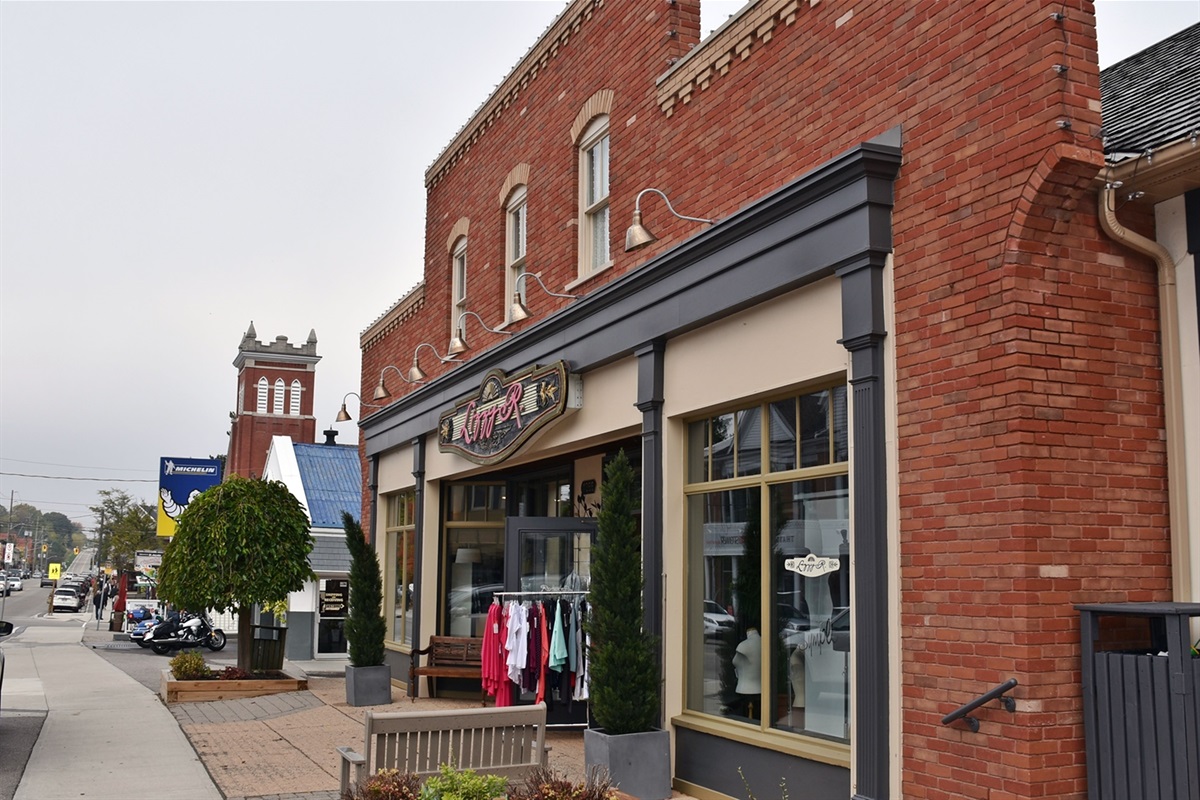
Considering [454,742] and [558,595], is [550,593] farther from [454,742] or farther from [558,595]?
[454,742]

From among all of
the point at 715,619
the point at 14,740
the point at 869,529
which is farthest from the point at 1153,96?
the point at 14,740

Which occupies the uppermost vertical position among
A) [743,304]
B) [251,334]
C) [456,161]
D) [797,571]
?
[251,334]

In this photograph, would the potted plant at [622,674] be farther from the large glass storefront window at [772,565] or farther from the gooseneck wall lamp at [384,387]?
the gooseneck wall lamp at [384,387]

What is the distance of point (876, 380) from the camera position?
7680mm

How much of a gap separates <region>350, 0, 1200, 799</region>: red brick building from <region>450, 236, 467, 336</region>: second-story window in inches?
194

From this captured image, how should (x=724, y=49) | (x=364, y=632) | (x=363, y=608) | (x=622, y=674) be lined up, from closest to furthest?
1. (x=622, y=674)
2. (x=724, y=49)
3. (x=364, y=632)
4. (x=363, y=608)

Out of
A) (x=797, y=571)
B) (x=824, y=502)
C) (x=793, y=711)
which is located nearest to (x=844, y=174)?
(x=824, y=502)

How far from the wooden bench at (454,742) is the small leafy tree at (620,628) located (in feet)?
4.87

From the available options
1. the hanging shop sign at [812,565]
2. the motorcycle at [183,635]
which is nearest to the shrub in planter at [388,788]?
the hanging shop sign at [812,565]

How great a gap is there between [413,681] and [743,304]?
31.8 ft

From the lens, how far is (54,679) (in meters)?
21.0

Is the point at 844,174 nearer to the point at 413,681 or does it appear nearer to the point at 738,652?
the point at 738,652

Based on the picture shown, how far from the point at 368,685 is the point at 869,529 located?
10592mm

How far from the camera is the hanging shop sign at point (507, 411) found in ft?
41.5
